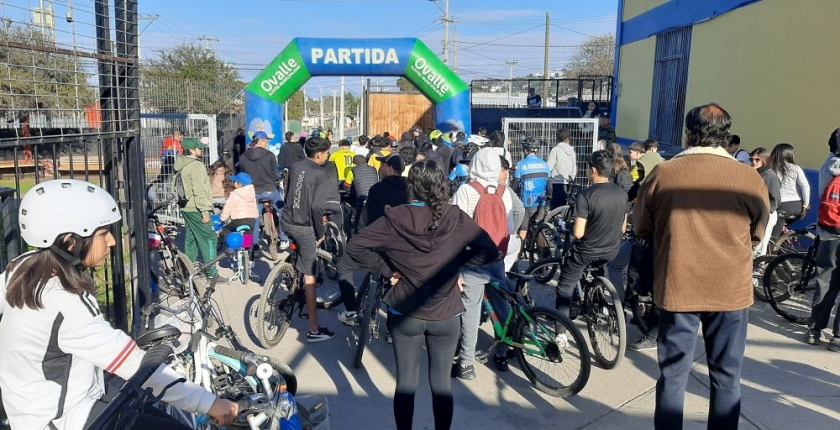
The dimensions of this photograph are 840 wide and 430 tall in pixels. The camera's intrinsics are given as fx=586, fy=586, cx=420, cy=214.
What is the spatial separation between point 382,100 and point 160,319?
21.3 meters

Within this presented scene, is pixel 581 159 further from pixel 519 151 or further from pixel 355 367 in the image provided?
pixel 355 367

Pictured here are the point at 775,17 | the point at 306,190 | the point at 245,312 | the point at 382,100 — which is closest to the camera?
the point at 306,190

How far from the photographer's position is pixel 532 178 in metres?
7.69

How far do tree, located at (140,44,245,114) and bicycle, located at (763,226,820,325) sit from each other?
444 inches

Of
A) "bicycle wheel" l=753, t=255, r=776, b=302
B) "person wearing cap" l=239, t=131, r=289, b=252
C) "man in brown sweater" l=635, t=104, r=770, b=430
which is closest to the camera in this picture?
"man in brown sweater" l=635, t=104, r=770, b=430

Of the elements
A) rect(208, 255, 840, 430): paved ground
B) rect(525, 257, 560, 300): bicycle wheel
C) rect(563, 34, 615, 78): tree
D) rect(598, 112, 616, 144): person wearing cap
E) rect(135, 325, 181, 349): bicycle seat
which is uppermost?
rect(563, 34, 615, 78): tree

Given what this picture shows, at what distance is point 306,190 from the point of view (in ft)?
17.1

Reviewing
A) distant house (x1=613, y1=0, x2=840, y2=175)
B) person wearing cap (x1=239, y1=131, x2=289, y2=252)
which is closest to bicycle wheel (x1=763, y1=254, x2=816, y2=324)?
distant house (x1=613, y1=0, x2=840, y2=175)

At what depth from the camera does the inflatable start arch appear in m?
14.5

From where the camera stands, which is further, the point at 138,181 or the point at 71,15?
the point at 138,181

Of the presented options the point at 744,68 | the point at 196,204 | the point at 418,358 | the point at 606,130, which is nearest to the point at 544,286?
the point at 418,358

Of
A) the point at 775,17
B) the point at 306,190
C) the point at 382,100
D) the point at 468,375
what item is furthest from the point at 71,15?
the point at 382,100

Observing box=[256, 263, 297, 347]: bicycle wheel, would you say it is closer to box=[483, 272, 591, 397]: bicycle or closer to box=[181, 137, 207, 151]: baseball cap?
box=[483, 272, 591, 397]: bicycle

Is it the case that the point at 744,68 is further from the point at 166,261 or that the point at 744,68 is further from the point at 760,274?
the point at 166,261
